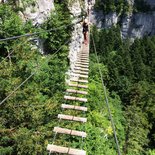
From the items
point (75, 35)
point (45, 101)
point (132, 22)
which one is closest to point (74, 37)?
point (75, 35)

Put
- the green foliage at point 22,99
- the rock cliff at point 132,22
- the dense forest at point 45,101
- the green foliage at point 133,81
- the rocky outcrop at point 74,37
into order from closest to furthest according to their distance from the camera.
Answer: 1. the green foliage at point 22,99
2. the dense forest at point 45,101
3. the rocky outcrop at point 74,37
4. the green foliage at point 133,81
5. the rock cliff at point 132,22

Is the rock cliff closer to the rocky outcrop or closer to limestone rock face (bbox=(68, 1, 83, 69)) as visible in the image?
limestone rock face (bbox=(68, 1, 83, 69))

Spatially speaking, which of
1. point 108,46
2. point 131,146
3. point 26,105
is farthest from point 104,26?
point 26,105

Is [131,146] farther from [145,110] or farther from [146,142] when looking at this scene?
[145,110]

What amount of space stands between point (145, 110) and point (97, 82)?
1225cm

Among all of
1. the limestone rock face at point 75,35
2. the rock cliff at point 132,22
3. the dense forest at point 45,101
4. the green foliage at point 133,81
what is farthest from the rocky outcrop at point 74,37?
the rock cliff at point 132,22

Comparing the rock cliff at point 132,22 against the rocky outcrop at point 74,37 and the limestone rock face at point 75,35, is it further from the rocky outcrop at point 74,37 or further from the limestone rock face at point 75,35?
the rocky outcrop at point 74,37

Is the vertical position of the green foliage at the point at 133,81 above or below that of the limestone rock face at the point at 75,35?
below

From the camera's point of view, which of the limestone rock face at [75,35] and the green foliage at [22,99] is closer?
the green foliage at [22,99]

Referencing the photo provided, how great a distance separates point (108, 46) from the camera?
60.5 m

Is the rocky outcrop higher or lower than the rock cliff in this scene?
higher

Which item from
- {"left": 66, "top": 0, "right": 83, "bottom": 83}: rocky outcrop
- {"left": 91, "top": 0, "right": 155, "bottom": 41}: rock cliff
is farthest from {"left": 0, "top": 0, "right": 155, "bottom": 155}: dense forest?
{"left": 91, "top": 0, "right": 155, "bottom": 41}: rock cliff

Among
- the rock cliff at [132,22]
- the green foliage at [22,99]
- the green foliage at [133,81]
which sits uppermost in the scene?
the green foliage at [22,99]

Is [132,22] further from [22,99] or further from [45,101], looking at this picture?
[22,99]
